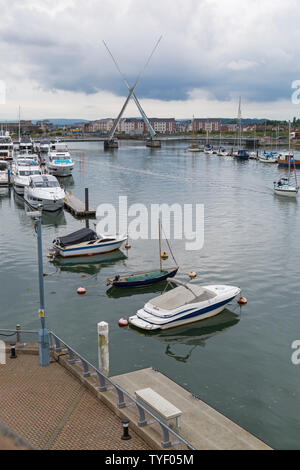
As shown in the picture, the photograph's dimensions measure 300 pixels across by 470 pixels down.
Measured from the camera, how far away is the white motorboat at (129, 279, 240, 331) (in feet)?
80.7

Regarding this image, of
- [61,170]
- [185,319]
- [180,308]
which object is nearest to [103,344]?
[180,308]

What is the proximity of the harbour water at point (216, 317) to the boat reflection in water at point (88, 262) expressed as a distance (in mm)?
84

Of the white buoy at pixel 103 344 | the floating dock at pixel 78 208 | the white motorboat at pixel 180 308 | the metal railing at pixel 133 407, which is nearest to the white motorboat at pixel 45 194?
the floating dock at pixel 78 208

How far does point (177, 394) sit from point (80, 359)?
3.82 meters

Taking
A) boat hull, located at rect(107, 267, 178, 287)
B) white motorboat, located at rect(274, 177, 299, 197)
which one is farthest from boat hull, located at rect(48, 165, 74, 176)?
boat hull, located at rect(107, 267, 178, 287)

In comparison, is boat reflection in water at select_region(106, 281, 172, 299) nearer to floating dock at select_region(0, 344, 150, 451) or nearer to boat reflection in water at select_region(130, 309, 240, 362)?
boat reflection in water at select_region(130, 309, 240, 362)

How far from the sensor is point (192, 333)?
24859 mm

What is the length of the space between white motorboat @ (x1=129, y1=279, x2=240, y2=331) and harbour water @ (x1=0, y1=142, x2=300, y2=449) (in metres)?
0.56

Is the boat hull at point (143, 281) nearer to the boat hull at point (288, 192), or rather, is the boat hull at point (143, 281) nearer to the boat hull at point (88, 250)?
the boat hull at point (88, 250)

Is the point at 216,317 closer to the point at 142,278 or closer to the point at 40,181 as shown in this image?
the point at 142,278

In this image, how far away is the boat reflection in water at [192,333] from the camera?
23272 mm

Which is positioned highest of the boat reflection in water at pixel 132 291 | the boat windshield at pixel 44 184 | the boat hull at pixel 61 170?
the boat hull at pixel 61 170
